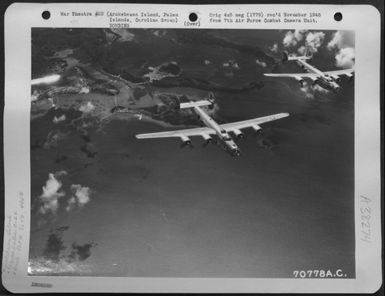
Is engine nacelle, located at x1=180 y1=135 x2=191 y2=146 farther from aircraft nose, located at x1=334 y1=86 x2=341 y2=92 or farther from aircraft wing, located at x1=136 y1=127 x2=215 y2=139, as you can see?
aircraft nose, located at x1=334 y1=86 x2=341 y2=92

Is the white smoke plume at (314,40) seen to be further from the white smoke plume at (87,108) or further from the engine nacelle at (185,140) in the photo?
the white smoke plume at (87,108)

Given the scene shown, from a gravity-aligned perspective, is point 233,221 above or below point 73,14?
below

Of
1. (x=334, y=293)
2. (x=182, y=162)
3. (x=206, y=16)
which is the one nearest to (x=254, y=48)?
(x=206, y=16)

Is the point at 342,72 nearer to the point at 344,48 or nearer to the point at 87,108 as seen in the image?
the point at 344,48

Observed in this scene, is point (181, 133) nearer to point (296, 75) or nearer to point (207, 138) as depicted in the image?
point (207, 138)

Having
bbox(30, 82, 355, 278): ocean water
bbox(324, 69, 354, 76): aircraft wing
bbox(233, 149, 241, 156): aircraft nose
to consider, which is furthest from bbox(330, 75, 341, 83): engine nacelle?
bbox(233, 149, 241, 156): aircraft nose

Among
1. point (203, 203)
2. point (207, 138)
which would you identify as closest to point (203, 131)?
point (207, 138)

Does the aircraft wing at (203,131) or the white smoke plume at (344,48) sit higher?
the white smoke plume at (344,48)

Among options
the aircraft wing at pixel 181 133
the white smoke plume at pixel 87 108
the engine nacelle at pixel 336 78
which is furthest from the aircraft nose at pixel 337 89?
the white smoke plume at pixel 87 108

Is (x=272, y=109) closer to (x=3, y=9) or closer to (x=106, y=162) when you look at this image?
(x=106, y=162)

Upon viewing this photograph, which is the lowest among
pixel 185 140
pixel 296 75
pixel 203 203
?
pixel 203 203

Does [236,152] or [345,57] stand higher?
[345,57]
